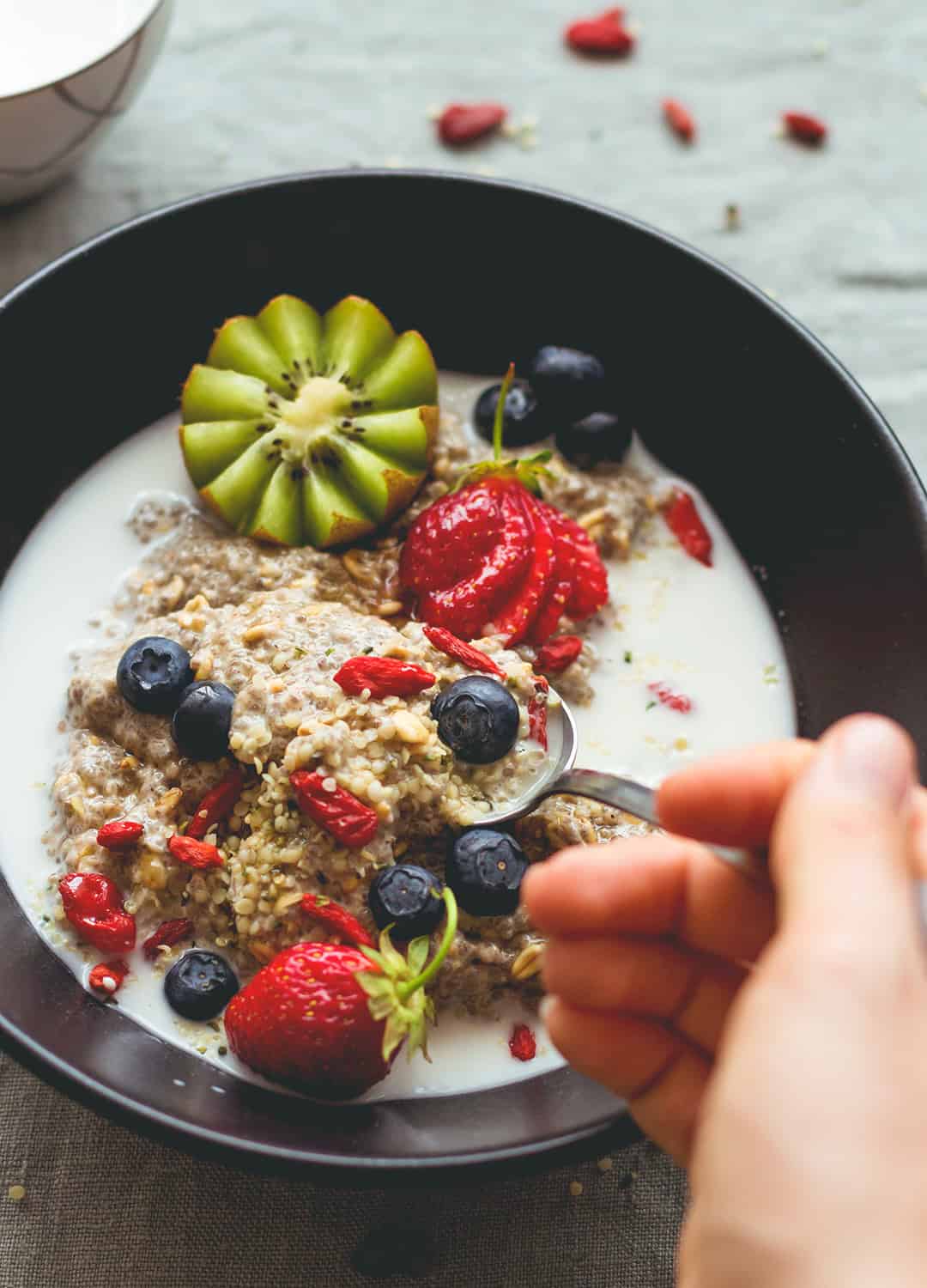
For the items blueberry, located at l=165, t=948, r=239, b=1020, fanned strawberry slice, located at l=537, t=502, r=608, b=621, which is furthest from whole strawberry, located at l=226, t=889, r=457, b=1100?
fanned strawberry slice, located at l=537, t=502, r=608, b=621

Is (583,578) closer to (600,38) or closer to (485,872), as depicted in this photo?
(485,872)

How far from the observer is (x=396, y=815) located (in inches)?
69.0

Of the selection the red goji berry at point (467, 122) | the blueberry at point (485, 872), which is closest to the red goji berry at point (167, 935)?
the blueberry at point (485, 872)

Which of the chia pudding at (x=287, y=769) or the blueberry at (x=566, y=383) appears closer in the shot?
the chia pudding at (x=287, y=769)

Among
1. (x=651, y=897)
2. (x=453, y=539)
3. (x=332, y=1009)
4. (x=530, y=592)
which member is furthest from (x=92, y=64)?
(x=651, y=897)

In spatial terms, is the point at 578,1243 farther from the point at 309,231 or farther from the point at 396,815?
the point at 309,231

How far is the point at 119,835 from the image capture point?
1.81m

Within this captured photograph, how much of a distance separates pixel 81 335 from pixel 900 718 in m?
1.48

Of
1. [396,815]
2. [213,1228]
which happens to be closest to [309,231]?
[396,815]

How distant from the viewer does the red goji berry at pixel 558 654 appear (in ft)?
6.62

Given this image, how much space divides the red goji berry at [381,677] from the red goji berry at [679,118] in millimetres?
1526

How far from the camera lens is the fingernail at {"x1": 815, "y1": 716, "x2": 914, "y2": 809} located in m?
1.05

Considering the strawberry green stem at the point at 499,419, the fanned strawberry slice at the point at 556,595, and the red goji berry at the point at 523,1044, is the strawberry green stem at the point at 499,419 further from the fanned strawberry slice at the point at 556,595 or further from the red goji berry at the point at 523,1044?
the red goji berry at the point at 523,1044

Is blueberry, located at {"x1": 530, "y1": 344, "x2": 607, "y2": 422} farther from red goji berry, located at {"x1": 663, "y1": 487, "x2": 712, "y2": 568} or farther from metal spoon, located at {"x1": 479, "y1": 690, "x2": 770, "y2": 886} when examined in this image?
metal spoon, located at {"x1": 479, "y1": 690, "x2": 770, "y2": 886}
